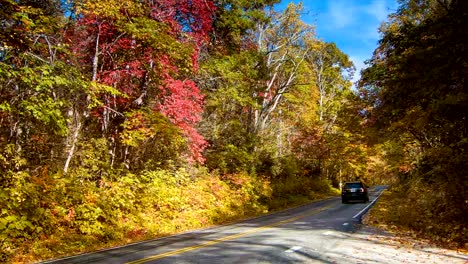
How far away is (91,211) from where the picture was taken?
12719 mm

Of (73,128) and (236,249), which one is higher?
(73,128)

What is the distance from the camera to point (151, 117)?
15180 millimetres

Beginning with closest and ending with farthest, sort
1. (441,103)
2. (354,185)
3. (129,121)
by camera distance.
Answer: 1. (441,103)
2. (129,121)
3. (354,185)

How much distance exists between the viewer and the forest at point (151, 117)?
35.3 ft

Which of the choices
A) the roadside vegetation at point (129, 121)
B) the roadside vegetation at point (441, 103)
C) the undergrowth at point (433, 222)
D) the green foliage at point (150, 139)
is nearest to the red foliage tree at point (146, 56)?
the roadside vegetation at point (129, 121)

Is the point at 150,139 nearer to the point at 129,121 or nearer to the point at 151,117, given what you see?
the point at 129,121

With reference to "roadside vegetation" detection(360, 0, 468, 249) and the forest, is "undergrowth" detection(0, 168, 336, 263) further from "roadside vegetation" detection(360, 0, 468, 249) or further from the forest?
"roadside vegetation" detection(360, 0, 468, 249)

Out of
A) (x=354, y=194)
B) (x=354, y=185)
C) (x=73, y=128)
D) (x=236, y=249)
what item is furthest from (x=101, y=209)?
(x=354, y=185)

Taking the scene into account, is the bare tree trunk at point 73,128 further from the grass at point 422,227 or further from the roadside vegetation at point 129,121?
the grass at point 422,227

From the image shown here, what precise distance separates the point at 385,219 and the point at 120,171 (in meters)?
12.0

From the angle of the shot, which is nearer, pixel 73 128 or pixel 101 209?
pixel 101 209

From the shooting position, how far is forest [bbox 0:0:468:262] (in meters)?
10.8

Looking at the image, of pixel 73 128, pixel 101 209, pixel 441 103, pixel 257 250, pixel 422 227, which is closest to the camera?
pixel 257 250

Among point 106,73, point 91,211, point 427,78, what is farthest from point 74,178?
point 427,78
